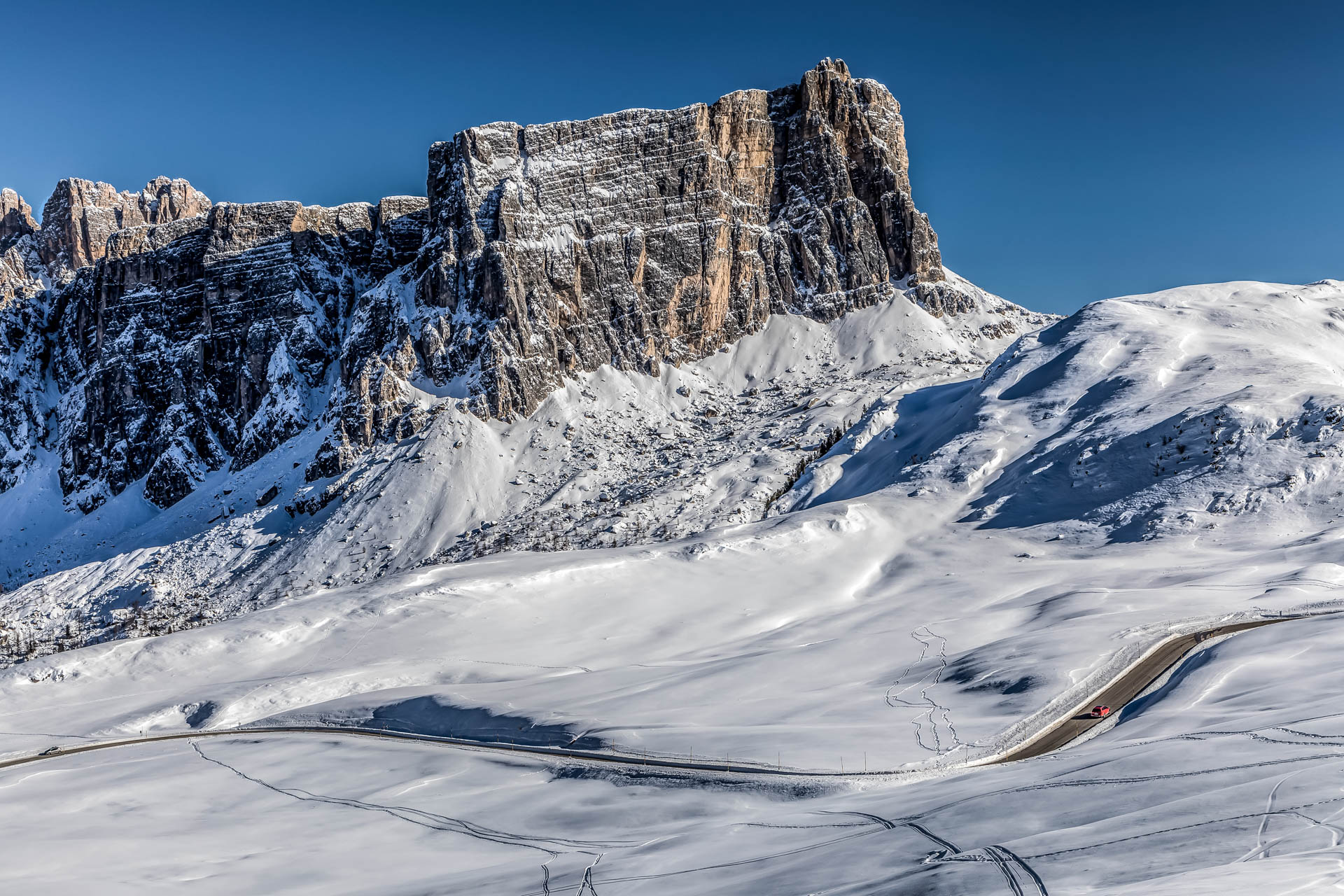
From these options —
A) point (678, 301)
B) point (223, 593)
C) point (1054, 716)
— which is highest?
point (678, 301)

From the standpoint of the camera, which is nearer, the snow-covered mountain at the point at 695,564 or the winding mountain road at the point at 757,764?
the snow-covered mountain at the point at 695,564

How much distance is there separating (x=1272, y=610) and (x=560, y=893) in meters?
47.7

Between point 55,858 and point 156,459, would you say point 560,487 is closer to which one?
point 156,459

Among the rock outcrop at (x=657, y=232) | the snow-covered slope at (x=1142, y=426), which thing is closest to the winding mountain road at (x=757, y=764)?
the snow-covered slope at (x=1142, y=426)

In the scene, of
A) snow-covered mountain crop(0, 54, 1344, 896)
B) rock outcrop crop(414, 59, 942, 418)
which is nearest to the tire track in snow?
snow-covered mountain crop(0, 54, 1344, 896)

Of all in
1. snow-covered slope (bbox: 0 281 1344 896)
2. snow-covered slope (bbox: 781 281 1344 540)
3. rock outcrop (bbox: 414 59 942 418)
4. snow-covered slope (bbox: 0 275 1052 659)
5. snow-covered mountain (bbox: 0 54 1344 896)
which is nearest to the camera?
snow-covered slope (bbox: 0 281 1344 896)

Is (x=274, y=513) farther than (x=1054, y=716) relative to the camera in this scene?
Yes

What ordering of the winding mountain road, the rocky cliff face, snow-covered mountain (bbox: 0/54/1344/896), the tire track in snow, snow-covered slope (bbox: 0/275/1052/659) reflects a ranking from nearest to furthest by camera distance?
1. snow-covered mountain (bbox: 0/54/1344/896)
2. the winding mountain road
3. the tire track in snow
4. snow-covered slope (bbox: 0/275/1052/659)
5. the rocky cliff face

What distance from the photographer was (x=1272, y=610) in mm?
58062

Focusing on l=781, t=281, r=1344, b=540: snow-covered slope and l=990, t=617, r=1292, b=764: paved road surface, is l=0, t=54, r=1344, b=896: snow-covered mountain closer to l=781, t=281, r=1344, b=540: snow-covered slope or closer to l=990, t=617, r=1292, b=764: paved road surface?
l=781, t=281, r=1344, b=540: snow-covered slope

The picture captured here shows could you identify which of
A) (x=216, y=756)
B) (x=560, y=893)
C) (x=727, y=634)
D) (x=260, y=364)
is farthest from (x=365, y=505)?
(x=560, y=893)

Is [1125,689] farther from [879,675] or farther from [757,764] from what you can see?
[757,764]

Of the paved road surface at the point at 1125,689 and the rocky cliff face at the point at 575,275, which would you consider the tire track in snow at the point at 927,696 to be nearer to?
the paved road surface at the point at 1125,689

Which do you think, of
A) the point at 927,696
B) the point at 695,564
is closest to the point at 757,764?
the point at 927,696
